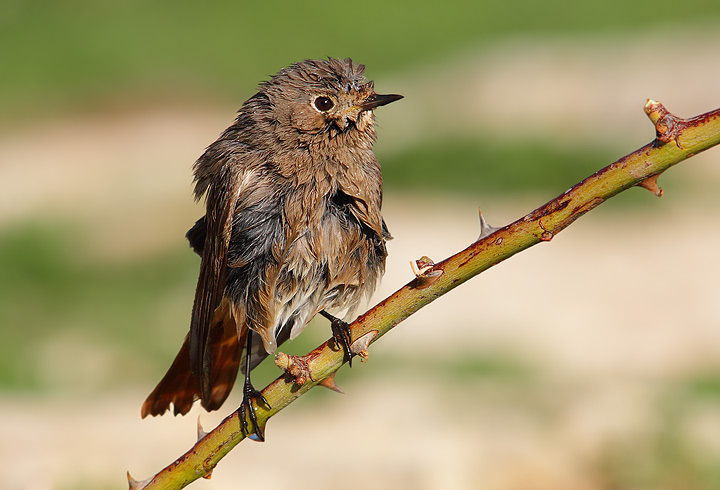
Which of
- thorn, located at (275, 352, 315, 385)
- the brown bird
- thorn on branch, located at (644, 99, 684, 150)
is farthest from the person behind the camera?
the brown bird

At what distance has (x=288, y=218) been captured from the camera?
350cm

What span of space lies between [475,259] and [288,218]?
1047mm

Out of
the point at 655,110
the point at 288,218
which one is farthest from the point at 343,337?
the point at 655,110

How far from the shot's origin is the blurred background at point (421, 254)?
5449 mm

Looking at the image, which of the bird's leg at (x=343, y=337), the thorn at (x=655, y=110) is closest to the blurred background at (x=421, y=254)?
the bird's leg at (x=343, y=337)

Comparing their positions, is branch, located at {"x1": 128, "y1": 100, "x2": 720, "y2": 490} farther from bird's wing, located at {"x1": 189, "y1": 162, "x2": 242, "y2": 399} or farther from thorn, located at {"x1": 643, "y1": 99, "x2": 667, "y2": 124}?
bird's wing, located at {"x1": 189, "y1": 162, "x2": 242, "y2": 399}

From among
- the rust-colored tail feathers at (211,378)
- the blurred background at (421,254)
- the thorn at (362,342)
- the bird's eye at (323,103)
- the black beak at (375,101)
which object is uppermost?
the blurred background at (421,254)

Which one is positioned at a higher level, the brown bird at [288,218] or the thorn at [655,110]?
the brown bird at [288,218]

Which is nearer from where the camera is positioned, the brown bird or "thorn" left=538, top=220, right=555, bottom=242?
"thorn" left=538, top=220, right=555, bottom=242

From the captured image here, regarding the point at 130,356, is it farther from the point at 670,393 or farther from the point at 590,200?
the point at 590,200

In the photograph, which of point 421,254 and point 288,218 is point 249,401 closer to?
point 288,218

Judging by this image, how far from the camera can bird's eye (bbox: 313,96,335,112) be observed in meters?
3.68

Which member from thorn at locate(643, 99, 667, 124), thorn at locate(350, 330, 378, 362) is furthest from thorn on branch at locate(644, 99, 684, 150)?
thorn at locate(350, 330, 378, 362)

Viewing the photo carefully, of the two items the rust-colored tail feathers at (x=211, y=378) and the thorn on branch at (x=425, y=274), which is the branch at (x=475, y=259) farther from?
the rust-colored tail feathers at (x=211, y=378)
